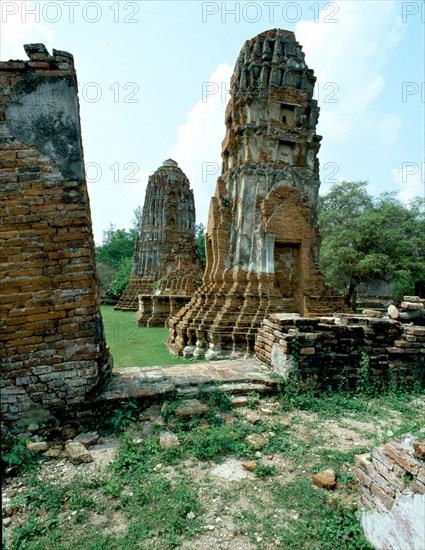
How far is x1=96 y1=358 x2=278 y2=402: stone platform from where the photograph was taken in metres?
3.71

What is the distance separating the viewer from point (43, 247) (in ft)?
11.0

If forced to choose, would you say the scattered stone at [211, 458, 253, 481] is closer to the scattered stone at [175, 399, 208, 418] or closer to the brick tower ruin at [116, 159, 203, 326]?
the scattered stone at [175, 399, 208, 418]

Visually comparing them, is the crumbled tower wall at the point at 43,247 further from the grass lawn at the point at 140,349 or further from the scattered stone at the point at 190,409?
the grass lawn at the point at 140,349

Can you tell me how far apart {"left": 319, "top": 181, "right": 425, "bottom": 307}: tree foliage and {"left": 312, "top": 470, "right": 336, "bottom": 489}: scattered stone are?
17.4 meters

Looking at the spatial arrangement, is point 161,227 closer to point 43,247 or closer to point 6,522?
point 43,247

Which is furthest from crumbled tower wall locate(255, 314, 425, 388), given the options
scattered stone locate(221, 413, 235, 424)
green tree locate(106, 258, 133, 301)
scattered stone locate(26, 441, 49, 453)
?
green tree locate(106, 258, 133, 301)

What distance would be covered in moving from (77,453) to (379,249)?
67.9 ft

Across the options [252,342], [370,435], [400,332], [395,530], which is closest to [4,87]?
[395,530]

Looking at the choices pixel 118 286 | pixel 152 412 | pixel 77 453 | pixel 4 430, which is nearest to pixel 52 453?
pixel 77 453

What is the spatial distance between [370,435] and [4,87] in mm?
5244

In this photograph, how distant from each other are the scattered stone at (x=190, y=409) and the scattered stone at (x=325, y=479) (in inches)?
53.0

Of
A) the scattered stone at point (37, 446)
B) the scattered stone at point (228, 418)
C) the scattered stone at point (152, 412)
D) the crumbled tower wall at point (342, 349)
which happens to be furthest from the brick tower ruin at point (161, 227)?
the scattered stone at point (37, 446)

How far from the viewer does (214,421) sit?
3.39 meters

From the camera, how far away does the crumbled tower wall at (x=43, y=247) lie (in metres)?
3.25
